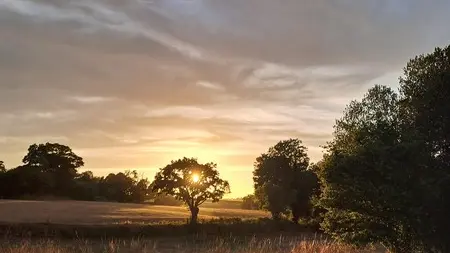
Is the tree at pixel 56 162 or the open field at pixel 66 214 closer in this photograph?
the open field at pixel 66 214

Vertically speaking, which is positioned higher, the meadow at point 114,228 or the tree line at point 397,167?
the tree line at point 397,167

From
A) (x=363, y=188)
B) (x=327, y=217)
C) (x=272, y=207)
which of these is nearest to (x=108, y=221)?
(x=272, y=207)

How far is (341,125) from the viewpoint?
3228cm

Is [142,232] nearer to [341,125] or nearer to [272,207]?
[272,207]

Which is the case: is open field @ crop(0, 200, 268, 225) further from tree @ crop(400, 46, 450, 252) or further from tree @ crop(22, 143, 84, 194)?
tree @ crop(400, 46, 450, 252)

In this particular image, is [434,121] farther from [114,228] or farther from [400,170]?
[114,228]

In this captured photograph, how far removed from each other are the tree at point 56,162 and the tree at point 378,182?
319 feet

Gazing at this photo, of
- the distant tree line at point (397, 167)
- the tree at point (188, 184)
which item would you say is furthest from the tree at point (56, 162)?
the distant tree line at point (397, 167)

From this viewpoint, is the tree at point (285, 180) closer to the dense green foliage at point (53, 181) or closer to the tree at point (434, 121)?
the dense green foliage at point (53, 181)

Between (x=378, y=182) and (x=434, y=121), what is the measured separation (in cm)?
498

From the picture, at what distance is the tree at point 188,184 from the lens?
252ft

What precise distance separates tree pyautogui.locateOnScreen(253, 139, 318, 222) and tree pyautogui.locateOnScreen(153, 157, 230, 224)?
9649 millimetres

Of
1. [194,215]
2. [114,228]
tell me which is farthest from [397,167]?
[194,215]

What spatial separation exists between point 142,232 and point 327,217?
3672 centimetres
